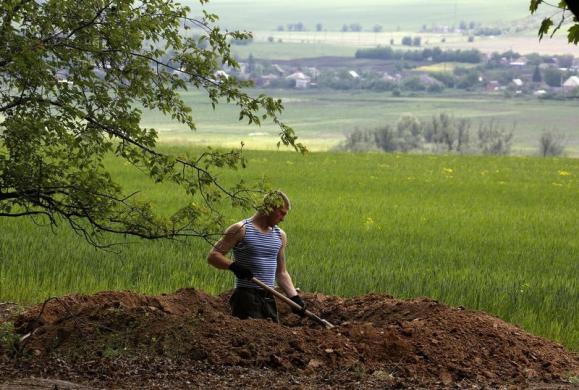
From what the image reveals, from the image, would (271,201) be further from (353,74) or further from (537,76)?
(353,74)

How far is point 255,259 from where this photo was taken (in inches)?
386

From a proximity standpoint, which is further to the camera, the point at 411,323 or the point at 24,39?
the point at 411,323

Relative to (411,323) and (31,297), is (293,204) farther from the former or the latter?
(411,323)

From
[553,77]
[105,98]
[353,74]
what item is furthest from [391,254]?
[353,74]

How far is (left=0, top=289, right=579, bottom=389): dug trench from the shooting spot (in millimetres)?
8266

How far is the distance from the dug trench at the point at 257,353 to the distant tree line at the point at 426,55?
536ft

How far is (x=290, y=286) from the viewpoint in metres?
10.2

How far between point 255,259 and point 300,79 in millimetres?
143996

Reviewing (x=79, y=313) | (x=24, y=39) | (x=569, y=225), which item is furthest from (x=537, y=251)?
(x=24, y=39)

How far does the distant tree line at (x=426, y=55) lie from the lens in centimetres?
17175

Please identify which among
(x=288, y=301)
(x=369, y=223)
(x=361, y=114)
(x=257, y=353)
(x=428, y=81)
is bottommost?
(x=361, y=114)

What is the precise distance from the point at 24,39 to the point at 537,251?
10752mm

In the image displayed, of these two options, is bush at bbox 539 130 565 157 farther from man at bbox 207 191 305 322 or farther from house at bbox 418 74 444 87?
house at bbox 418 74 444 87

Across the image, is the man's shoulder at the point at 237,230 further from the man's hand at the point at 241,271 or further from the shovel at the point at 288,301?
the shovel at the point at 288,301
